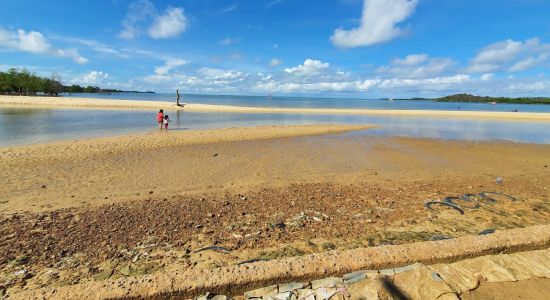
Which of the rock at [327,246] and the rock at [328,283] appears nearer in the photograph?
the rock at [328,283]

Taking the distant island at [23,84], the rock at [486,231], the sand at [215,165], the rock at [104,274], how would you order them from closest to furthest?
the rock at [104,274]
the rock at [486,231]
the sand at [215,165]
the distant island at [23,84]

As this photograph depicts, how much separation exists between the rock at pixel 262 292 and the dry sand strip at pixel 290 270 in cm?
5

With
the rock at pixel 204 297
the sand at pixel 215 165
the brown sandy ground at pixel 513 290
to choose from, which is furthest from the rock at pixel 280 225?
the brown sandy ground at pixel 513 290

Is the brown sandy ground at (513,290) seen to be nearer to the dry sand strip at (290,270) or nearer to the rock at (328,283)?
the dry sand strip at (290,270)

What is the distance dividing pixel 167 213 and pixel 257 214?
1.79 meters

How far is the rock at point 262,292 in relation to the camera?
10.7 ft

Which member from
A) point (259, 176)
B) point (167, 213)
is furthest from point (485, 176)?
point (167, 213)

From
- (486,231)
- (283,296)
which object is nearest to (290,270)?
(283,296)

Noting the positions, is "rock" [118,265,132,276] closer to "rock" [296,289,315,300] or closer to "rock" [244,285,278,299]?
"rock" [244,285,278,299]

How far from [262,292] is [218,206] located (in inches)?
135

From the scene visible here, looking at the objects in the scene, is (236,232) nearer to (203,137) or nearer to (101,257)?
(101,257)

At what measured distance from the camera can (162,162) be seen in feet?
37.0

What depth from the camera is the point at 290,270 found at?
3.44 m

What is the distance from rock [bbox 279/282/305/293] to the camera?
3320 mm
